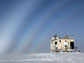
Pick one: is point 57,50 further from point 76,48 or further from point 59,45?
point 76,48

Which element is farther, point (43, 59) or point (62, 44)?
point (62, 44)

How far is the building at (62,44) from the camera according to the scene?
6900 cm

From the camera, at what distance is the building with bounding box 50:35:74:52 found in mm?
69000

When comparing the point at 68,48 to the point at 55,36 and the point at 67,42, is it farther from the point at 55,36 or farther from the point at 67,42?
the point at 55,36

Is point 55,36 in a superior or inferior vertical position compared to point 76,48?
superior

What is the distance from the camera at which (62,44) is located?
232 feet

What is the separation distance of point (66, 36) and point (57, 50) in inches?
280

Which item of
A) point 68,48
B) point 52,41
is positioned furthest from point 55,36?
point 68,48

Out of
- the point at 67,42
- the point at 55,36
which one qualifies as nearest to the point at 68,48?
the point at 67,42

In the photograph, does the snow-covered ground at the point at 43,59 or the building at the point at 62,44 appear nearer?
the snow-covered ground at the point at 43,59

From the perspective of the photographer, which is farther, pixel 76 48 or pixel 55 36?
pixel 55 36

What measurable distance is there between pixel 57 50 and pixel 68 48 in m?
4.17

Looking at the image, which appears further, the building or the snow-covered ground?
the building

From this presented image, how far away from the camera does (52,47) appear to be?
2827 inches
